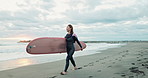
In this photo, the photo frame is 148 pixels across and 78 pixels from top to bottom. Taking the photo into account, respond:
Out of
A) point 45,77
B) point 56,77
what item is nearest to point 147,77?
point 56,77

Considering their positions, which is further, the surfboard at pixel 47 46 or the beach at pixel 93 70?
the surfboard at pixel 47 46

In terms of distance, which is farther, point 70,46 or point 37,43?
point 37,43

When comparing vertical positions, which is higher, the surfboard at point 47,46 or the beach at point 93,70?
the surfboard at point 47,46

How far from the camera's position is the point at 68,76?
468 centimetres

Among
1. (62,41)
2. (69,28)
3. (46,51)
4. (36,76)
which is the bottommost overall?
(36,76)

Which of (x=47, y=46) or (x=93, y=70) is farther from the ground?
(x=47, y=46)

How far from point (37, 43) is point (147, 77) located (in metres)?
4.24

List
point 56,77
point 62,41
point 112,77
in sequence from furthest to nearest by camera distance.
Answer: point 62,41, point 56,77, point 112,77

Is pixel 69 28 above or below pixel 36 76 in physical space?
above

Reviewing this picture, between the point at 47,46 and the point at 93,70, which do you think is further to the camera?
the point at 47,46

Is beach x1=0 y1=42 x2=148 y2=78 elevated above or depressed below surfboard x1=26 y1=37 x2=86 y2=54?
below

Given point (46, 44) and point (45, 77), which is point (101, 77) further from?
point (46, 44)

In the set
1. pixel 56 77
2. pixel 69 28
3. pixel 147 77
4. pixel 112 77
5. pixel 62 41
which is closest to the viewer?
pixel 147 77

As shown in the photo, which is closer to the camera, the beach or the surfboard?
the beach
